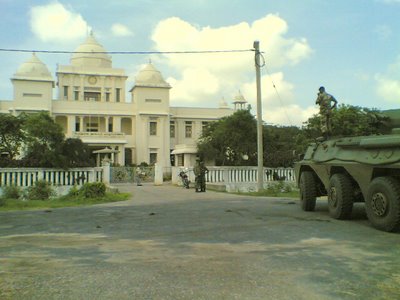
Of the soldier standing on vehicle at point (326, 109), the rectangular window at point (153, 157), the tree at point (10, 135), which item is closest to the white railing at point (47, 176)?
the tree at point (10, 135)

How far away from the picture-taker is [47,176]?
67.4ft

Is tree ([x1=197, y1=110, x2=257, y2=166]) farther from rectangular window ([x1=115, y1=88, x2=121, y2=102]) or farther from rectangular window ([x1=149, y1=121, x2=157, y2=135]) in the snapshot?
rectangular window ([x1=115, y1=88, x2=121, y2=102])

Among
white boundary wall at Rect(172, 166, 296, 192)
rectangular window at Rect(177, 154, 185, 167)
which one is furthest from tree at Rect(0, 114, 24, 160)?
rectangular window at Rect(177, 154, 185, 167)

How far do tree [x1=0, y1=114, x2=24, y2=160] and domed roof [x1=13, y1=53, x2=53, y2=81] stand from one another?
34362 millimetres

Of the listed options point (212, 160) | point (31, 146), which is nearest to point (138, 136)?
point (212, 160)

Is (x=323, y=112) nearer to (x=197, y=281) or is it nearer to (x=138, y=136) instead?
(x=197, y=281)

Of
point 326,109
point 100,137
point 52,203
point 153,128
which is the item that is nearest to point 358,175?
point 326,109

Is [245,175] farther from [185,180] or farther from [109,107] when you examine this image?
[109,107]

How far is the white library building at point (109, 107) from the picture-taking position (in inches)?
2197

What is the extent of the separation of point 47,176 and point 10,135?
15.6 ft

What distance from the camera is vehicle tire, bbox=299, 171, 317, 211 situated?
1108cm

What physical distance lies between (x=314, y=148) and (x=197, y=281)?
24.2ft

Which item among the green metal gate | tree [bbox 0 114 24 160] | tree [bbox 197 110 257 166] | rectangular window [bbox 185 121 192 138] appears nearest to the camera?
tree [bbox 0 114 24 160]

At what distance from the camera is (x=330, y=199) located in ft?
32.1
